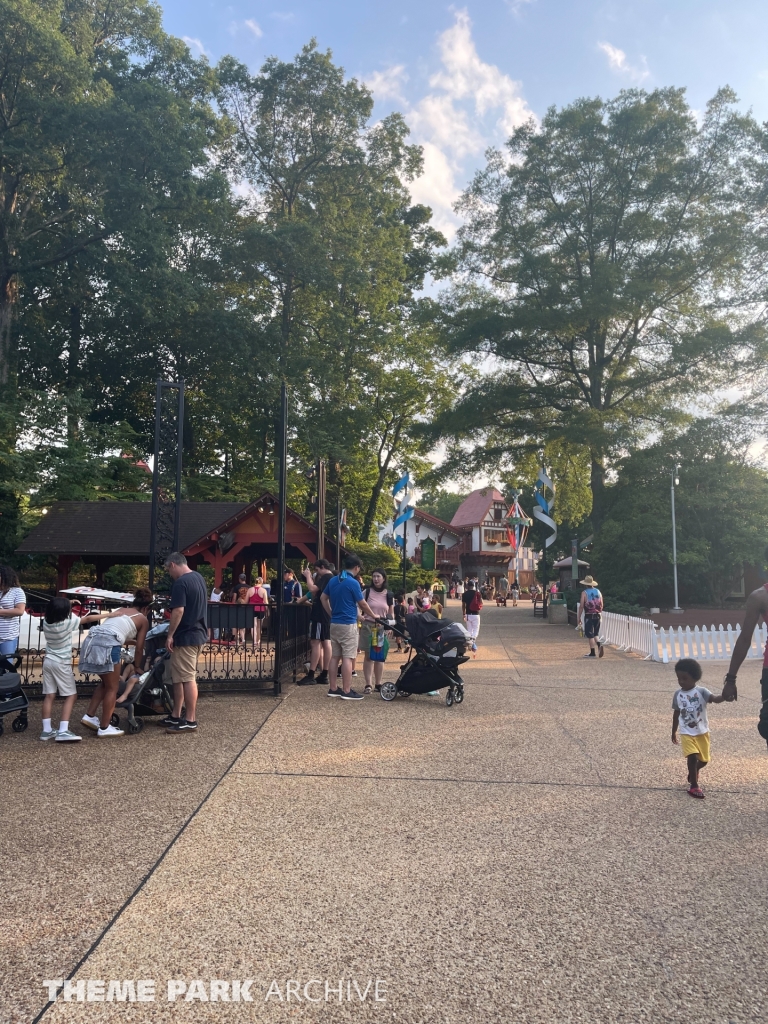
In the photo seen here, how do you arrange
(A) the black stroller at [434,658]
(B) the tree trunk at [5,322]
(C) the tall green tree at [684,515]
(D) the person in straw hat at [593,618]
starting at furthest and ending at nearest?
(C) the tall green tree at [684,515], (B) the tree trunk at [5,322], (D) the person in straw hat at [593,618], (A) the black stroller at [434,658]

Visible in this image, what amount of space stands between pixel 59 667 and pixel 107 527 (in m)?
17.3

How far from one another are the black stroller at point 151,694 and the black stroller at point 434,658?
10.00 ft

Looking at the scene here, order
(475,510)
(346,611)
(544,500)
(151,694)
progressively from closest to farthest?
(151,694) → (346,611) → (544,500) → (475,510)

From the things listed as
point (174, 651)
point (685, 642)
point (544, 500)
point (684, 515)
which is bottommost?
point (685, 642)

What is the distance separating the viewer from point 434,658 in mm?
9805

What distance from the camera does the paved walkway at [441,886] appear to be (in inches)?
117

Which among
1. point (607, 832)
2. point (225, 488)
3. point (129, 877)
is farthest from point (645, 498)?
point (129, 877)

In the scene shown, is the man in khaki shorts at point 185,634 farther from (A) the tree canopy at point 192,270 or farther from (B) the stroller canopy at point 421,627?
(A) the tree canopy at point 192,270

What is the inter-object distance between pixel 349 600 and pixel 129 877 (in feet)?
19.8

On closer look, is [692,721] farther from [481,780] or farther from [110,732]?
[110,732]

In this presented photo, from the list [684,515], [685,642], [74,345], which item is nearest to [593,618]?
[685,642]

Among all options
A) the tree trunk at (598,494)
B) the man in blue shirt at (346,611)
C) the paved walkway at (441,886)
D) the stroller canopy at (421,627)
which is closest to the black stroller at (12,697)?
the paved walkway at (441,886)

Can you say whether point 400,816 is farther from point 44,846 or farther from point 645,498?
point 645,498

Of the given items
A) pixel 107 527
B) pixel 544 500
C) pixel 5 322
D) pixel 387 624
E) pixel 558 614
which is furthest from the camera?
pixel 544 500
